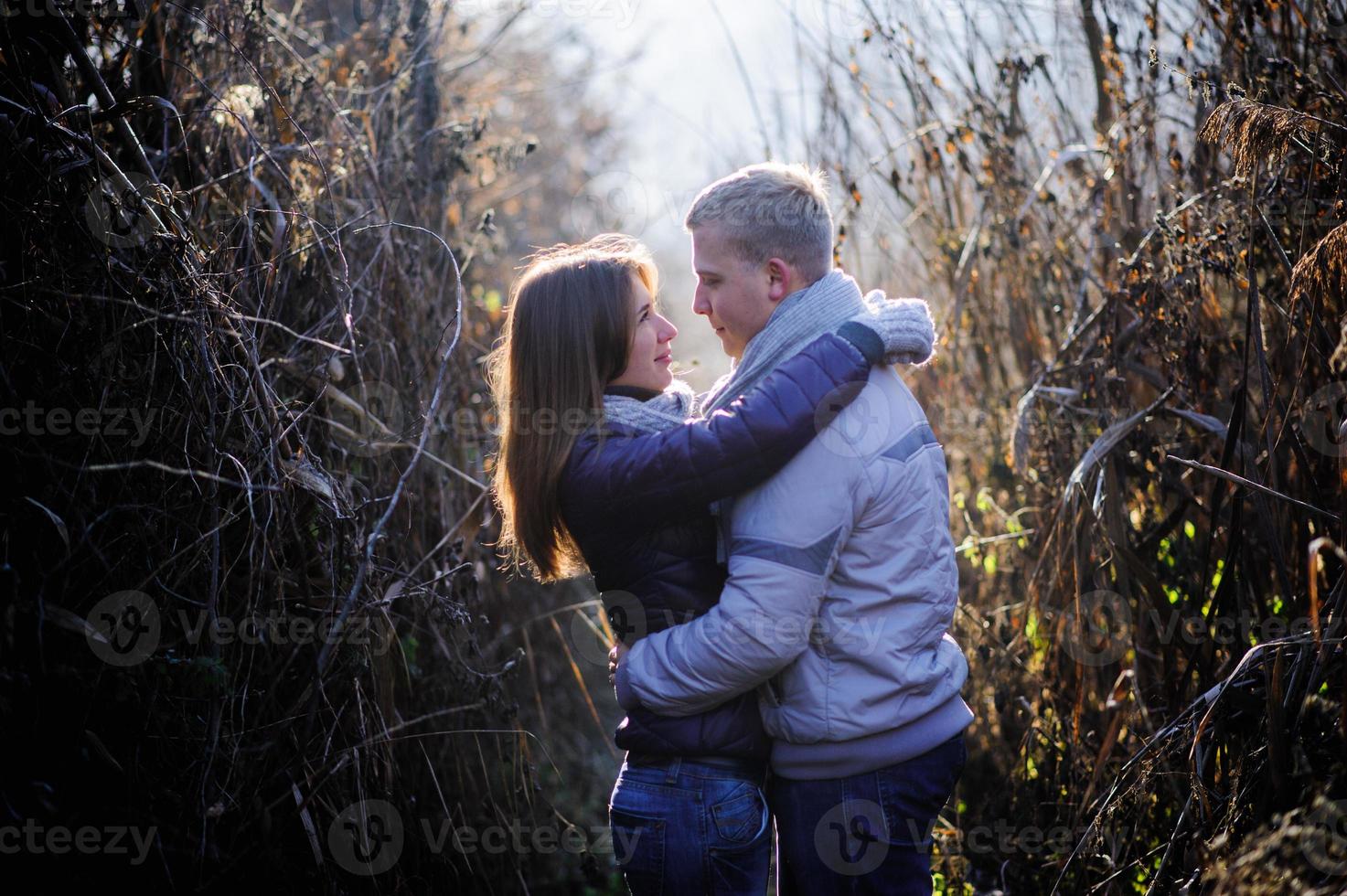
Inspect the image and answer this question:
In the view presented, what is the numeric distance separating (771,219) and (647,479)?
Answer: 554 mm

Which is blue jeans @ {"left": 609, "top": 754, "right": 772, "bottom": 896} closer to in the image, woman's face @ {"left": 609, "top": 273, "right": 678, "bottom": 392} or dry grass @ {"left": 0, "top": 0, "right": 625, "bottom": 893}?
dry grass @ {"left": 0, "top": 0, "right": 625, "bottom": 893}

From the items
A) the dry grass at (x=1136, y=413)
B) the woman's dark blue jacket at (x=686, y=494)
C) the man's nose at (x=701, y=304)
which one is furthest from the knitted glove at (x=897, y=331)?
the dry grass at (x=1136, y=413)

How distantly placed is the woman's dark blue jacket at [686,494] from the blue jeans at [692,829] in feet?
0.14

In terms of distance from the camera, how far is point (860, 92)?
11.7ft

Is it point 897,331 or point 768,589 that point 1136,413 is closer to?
point 897,331

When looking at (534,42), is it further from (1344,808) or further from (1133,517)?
(1344,808)

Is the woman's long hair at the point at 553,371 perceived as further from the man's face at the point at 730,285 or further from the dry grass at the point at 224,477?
the dry grass at the point at 224,477

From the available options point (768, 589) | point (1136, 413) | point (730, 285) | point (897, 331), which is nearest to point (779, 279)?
point (730, 285)

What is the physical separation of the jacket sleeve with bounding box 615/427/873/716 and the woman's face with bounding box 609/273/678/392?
1.08 ft

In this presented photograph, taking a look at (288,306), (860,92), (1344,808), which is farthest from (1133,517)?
(288,306)

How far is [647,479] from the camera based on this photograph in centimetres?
165

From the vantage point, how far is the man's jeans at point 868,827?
1.69m

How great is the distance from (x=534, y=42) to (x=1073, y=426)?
908 cm

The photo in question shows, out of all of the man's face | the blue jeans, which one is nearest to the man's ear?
the man's face
